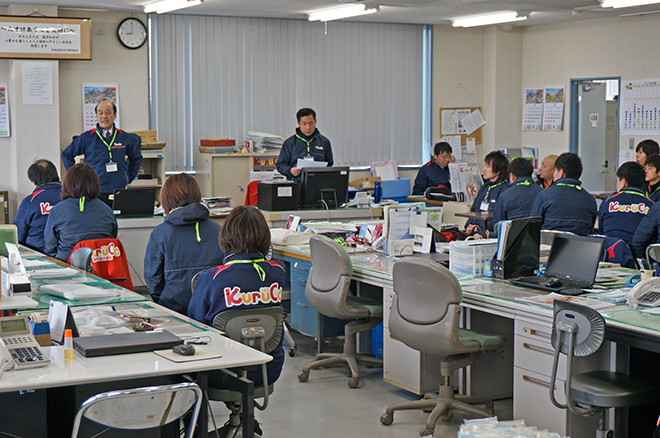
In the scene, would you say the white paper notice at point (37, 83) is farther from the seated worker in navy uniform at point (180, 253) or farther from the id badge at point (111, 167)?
the seated worker in navy uniform at point (180, 253)

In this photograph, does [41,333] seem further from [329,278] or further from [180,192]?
[329,278]

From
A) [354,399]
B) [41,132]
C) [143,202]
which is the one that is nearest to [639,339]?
[354,399]

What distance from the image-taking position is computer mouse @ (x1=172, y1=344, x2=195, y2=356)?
9.14 feet

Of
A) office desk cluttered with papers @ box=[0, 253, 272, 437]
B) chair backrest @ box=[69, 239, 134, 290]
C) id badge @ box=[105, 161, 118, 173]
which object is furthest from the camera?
id badge @ box=[105, 161, 118, 173]

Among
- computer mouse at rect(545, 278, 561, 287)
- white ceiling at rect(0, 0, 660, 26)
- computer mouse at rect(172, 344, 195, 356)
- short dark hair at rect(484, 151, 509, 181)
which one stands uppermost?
white ceiling at rect(0, 0, 660, 26)

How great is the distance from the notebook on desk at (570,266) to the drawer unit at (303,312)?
1529mm

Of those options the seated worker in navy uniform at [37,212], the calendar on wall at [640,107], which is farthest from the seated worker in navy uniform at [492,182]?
the seated worker in navy uniform at [37,212]

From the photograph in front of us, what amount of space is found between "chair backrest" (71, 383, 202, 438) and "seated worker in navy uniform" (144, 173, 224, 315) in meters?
1.69

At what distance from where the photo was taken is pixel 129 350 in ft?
9.30

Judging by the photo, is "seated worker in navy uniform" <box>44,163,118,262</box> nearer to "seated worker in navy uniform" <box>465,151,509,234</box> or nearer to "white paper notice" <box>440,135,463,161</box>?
"seated worker in navy uniform" <box>465,151,509,234</box>

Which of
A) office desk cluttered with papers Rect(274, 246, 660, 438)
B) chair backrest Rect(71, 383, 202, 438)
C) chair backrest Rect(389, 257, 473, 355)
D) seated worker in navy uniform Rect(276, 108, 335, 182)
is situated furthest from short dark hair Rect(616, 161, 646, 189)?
chair backrest Rect(71, 383, 202, 438)

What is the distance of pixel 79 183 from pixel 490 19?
5599 mm

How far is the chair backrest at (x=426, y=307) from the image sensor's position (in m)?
3.79

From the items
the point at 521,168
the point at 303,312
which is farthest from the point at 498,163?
the point at 303,312
